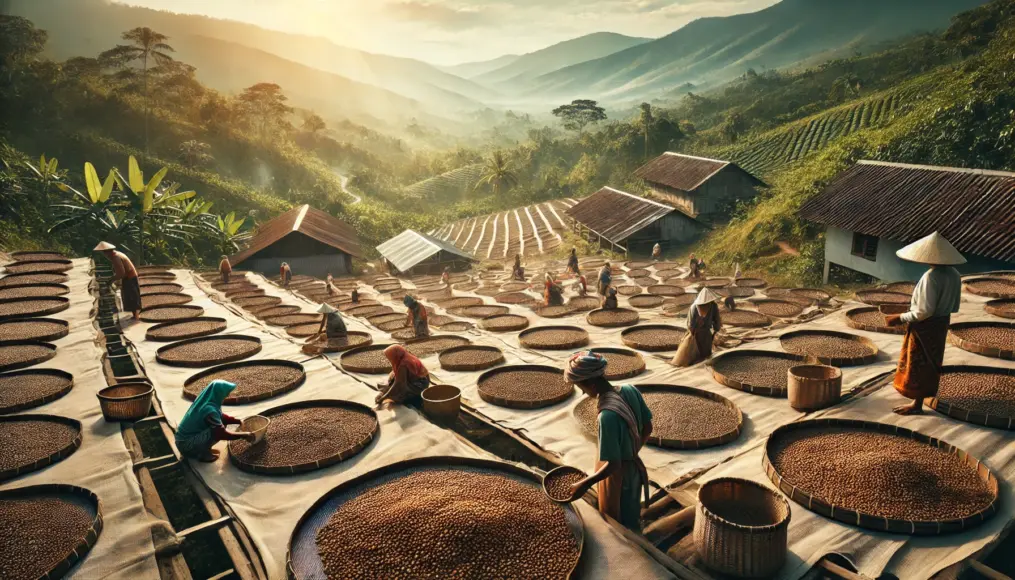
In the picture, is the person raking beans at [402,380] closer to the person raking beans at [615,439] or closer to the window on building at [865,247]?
the person raking beans at [615,439]

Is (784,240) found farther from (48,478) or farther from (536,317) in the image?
(48,478)

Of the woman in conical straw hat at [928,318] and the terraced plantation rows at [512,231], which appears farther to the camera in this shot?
the terraced plantation rows at [512,231]

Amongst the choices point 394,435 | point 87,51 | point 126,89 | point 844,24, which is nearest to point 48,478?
point 394,435

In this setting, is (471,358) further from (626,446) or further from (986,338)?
(986,338)

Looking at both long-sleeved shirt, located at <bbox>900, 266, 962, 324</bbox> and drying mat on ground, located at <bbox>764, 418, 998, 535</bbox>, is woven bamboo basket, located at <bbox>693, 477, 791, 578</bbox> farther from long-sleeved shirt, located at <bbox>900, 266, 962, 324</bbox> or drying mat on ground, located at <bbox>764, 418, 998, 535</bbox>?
long-sleeved shirt, located at <bbox>900, 266, 962, 324</bbox>

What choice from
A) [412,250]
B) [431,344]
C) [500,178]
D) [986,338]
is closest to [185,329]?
[431,344]

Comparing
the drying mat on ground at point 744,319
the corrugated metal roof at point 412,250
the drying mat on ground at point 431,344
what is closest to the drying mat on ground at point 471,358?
the drying mat on ground at point 431,344
